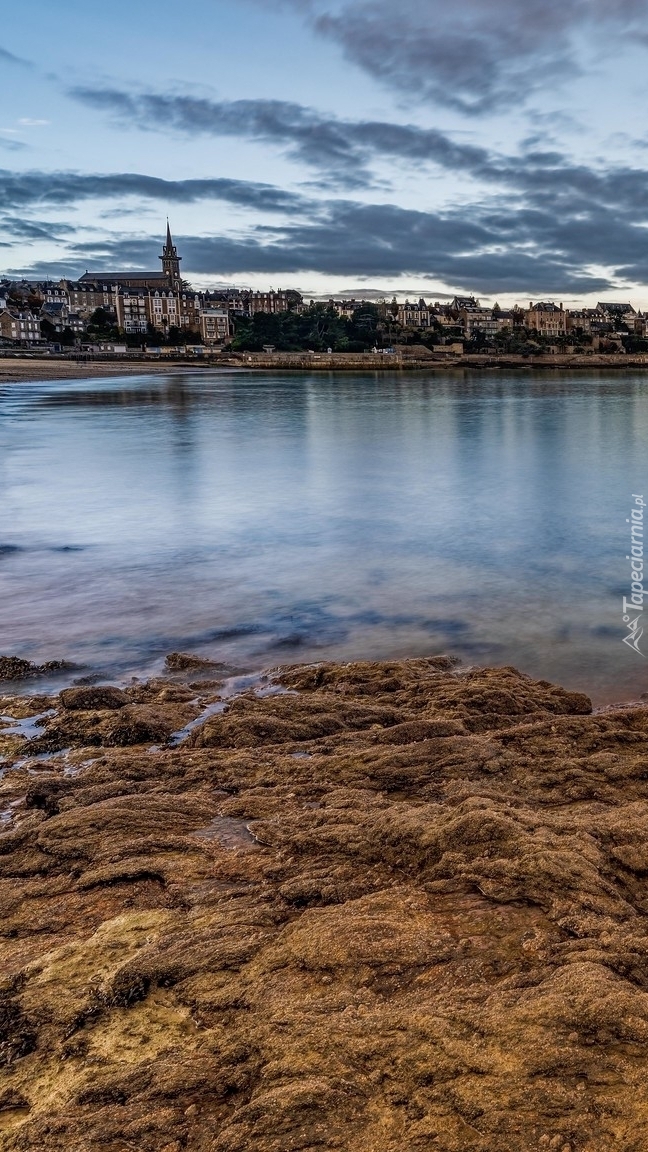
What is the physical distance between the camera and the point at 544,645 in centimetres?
736

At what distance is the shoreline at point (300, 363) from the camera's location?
3460 inches

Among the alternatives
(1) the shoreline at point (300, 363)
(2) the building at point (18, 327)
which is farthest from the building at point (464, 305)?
(2) the building at point (18, 327)

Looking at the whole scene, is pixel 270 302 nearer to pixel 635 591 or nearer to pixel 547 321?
pixel 547 321

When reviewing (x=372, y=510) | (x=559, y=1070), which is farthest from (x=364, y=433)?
(x=559, y=1070)

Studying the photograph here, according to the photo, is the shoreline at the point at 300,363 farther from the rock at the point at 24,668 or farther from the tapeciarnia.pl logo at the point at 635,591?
the rock at the point at 24,668

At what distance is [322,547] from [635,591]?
457 cm

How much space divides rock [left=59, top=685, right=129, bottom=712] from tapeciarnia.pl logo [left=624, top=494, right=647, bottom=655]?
4.54 metres

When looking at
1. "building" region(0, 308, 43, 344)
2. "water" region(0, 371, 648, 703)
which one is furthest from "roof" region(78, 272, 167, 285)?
"water" region(0, 371, 648, 703)

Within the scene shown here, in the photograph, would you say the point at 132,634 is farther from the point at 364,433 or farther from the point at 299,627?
the point at 364,433

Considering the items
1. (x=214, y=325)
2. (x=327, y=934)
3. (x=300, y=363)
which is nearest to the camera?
(x=327, y=934)

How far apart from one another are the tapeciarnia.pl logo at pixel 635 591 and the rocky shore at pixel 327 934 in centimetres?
258

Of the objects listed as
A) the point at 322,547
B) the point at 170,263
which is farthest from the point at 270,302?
the point at 322,547

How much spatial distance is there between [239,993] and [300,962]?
0.24 meters

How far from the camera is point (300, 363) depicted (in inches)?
4060
